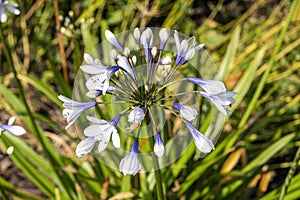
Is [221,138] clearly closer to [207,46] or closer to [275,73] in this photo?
[275,73]

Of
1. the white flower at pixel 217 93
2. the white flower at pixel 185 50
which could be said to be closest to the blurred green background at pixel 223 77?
the white flower at pixel 217 93

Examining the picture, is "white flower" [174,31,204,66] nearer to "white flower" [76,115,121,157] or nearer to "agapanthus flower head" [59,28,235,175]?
"agapanthus flower head" [59,28,235,175]

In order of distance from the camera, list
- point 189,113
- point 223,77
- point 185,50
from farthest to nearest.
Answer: point 223,77 → point 185,50 → point 189,113

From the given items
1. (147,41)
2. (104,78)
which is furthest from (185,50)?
(104,78)

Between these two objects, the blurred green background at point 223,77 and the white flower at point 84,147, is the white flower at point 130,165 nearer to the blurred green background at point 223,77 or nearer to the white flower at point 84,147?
the white flower at point 84,147

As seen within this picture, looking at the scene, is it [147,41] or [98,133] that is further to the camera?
[147,41]

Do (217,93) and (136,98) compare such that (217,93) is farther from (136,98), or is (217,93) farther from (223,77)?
(223,77)

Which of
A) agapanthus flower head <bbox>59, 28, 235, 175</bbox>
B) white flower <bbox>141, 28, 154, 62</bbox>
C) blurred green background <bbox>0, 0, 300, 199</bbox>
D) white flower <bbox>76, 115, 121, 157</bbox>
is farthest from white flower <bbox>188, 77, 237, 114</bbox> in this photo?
blurred green background <bbox>0, 0, 300, 199</bbox>

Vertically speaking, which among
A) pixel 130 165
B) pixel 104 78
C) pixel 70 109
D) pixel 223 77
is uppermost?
pixel 104 78

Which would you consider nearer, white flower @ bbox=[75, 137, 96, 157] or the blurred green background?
white flower @ bbox=[75, 137, 96, 157]
